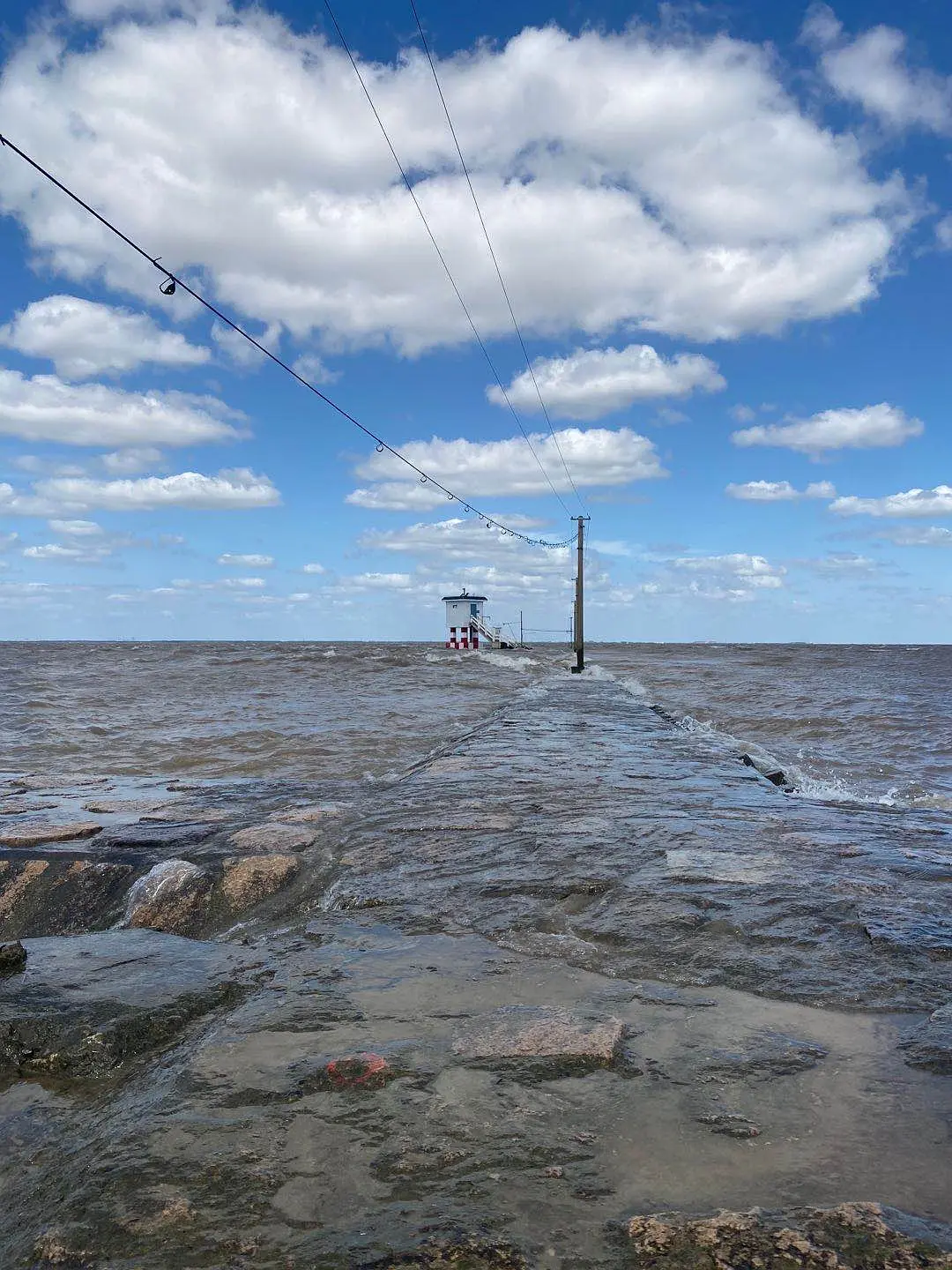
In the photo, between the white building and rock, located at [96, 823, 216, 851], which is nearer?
rock, located at [96, 823, 216, 851]

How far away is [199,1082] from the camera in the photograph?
7.95ft

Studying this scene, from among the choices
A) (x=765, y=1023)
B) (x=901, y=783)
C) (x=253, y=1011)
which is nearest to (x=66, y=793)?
(x=253, y=1011)

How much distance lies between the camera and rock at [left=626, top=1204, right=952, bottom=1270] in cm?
166

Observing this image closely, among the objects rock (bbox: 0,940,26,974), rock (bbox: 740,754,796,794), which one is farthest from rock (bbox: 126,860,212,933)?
rock (bbox: 740,754,796,794)

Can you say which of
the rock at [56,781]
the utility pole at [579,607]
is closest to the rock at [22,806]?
the rock at [56,781]

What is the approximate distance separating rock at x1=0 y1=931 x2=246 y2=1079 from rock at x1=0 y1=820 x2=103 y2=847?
6.18 feet

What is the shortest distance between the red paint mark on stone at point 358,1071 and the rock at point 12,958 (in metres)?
1.83

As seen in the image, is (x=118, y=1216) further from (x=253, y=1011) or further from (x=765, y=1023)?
(x=765, y=1023)

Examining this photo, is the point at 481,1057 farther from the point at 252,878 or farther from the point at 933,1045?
the point at 252,878

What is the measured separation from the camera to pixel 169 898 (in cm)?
446

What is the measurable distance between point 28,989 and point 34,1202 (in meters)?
1.48

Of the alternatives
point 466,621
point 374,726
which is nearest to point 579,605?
point 374,726

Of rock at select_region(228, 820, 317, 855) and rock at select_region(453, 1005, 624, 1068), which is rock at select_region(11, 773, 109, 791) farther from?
rock at select_region(453, 1005, 624, 1068)

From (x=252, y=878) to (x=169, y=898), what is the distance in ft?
1.56
